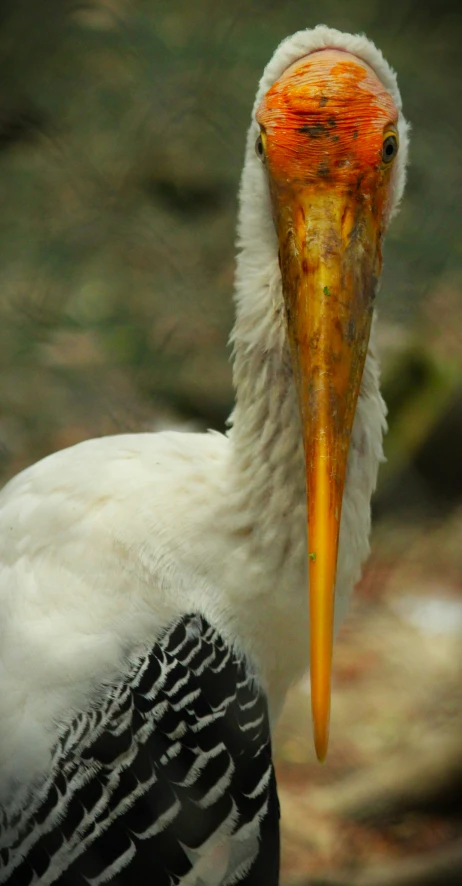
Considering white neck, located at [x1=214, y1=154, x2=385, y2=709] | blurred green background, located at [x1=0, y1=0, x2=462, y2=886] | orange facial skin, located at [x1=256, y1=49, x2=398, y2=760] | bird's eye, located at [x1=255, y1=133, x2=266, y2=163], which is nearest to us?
orange facial skin, located at [x1=256, y1=49, x2=398, y2=760]

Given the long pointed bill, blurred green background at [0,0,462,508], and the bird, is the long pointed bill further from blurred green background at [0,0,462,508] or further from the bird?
blurred green background at [0,0,462,508]

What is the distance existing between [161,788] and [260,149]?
3.99 feet

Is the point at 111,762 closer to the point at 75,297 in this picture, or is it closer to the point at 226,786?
the point at 226,786

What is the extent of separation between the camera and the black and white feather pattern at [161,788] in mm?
1917

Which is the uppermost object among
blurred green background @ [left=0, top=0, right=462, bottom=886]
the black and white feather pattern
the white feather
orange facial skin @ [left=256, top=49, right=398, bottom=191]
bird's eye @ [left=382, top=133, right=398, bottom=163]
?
blurred green background @ [left=0, top=0, right=462, bottom=886]

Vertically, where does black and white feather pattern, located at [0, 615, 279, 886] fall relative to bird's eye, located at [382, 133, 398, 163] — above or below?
below

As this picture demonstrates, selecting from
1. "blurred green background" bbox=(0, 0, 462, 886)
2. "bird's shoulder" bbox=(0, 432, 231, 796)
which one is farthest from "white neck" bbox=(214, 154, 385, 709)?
"blurred green background" bbox=(0, 0, 462, 886)

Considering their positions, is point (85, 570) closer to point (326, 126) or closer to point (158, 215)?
point (326, 126)

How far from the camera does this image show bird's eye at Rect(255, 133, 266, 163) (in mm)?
1802

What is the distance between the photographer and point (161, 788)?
6.46 ft

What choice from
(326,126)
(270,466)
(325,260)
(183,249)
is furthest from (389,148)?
(183,249)

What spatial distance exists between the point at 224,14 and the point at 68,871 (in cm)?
315

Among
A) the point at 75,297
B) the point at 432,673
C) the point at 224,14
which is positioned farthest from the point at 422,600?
the point at 224,14

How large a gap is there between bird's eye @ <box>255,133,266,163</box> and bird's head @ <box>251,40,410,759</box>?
7cm
